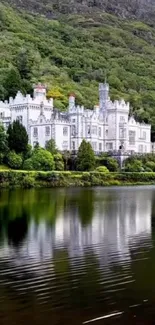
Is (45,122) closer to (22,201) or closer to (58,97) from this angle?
(58,97)

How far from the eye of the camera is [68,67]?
157125 millimetres

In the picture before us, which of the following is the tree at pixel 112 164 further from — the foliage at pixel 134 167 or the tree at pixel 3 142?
the tree at pixel 3 142

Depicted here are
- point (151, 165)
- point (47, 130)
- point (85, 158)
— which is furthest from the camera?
point (47, 130)

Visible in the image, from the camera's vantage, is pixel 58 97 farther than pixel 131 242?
Yes

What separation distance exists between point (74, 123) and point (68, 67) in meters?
80.3

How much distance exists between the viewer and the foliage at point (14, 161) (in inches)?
2539

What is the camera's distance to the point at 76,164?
7200 centimetres

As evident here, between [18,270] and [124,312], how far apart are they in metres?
4.88

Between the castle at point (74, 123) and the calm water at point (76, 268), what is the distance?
151 ft

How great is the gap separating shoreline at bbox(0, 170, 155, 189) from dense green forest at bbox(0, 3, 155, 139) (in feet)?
95.8

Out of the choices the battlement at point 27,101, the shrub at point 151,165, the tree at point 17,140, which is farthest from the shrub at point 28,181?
the shrub at point 151,165

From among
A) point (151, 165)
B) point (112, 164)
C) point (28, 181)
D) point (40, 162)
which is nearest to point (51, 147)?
point (112, 164)

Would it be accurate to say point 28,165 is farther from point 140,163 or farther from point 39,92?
point 39,92

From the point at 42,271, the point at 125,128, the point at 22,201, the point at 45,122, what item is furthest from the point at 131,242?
the point at 125,128
